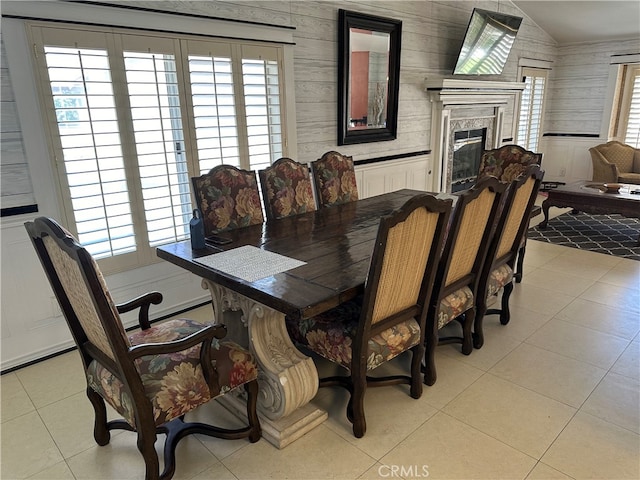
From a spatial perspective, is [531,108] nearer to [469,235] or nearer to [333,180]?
[333,180]

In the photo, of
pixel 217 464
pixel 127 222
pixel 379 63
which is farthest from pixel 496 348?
pixel 379 63

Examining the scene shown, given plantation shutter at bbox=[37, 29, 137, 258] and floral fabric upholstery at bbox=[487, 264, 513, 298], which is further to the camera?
floral fabric upholstery at bbox=[487, 264, 513, 298]

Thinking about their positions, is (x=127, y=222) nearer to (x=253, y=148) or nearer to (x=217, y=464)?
(x=253, y=148)

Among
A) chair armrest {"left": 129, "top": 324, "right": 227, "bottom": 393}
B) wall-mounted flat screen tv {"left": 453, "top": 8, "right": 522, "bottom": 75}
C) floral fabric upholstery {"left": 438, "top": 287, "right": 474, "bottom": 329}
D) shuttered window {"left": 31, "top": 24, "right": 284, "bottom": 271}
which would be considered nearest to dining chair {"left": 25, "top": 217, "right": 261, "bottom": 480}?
chair armrest {"left": 129, "top": 324, "right": 227, "bottom": 393}

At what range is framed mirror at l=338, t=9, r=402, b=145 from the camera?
13.3ft

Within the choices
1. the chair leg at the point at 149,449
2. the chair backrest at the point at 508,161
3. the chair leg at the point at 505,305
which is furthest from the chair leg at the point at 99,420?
the chair backrest at the point at 508,161

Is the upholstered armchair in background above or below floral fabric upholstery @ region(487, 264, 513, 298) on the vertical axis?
above

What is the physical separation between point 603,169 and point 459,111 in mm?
2314

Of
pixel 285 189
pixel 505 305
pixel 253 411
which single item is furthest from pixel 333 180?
pixel 253 411

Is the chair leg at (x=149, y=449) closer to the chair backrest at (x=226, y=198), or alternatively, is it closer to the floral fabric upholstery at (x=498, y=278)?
the chair backrest at (x=226, y=198)

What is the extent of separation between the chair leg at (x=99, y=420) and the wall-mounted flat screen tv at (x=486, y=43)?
188 inches

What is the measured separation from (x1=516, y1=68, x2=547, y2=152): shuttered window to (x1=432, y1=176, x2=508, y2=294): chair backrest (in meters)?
5.04

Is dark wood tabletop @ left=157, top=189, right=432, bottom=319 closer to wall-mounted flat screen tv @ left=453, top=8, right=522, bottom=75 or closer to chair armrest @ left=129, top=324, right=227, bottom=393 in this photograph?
chair armrest @ left=129, top=324, right=227, bottom=393

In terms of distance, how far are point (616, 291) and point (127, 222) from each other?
364 centimetres
